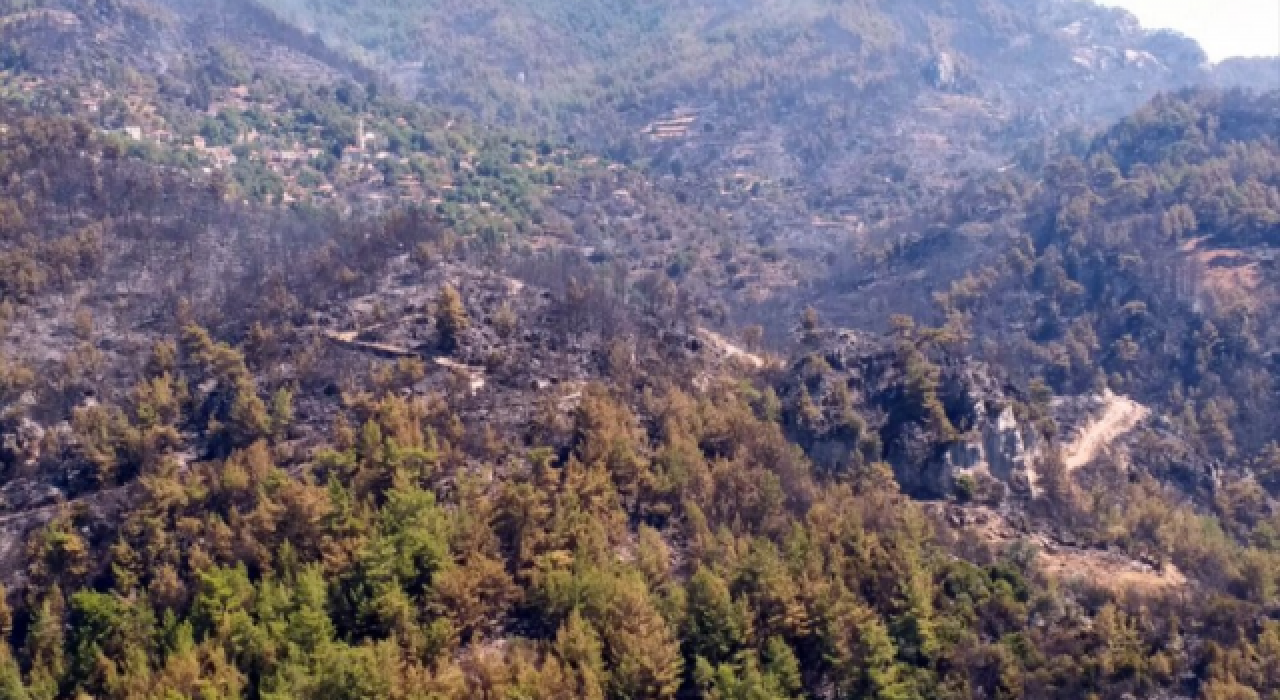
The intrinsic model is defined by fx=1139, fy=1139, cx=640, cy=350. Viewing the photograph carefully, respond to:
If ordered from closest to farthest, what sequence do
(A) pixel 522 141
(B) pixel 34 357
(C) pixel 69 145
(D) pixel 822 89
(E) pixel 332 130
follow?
(B) pixel 34 357 < (C) pixel 69 145 < (E) pixel 332 130 < (A) pixel 522 141 < (D) pixel 822 89

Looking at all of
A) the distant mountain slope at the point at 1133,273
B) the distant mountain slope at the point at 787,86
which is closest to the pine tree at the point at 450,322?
the distant mountain slope at the point at 1133,273

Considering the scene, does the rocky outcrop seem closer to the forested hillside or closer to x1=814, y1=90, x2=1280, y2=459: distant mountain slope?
the forested hillside

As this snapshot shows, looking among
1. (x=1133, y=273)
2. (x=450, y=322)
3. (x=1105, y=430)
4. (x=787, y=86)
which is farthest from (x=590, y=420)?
(x=787, y=86)

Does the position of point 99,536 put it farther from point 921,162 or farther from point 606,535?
point 921,162

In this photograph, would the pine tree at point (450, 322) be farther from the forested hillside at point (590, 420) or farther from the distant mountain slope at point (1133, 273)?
the distant mountain slope at point (1133, 273)

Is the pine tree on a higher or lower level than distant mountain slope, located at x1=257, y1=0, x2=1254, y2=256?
higher

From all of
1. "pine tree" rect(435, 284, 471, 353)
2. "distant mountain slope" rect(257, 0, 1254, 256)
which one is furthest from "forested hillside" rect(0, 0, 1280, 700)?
"distant mountain slope" rect(257, 0, 1254, 256)

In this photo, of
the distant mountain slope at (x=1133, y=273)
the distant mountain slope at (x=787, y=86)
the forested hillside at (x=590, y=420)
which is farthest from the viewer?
the distant mountain slope at (x=787, y=86)

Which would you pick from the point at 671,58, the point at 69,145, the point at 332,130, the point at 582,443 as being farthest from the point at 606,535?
the point at 671,58

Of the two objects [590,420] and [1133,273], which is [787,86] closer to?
[1133,273]

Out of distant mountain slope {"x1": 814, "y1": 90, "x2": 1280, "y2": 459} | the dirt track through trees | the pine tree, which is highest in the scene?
the pine tree

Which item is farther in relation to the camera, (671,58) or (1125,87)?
(1125,87)
